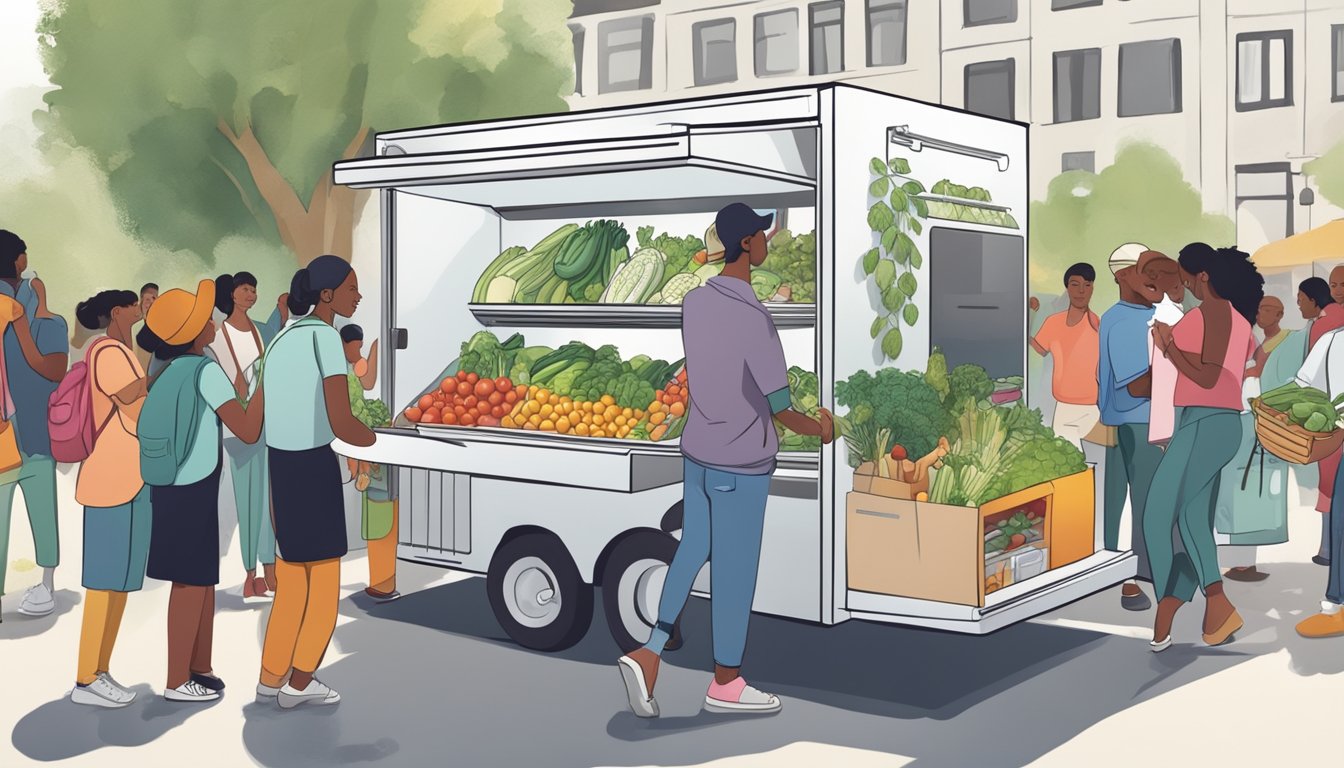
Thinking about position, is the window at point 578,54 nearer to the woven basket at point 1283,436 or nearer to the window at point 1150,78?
the window at point 1150,78

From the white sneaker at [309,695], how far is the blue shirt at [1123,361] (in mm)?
4530

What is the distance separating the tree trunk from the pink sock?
13.5m

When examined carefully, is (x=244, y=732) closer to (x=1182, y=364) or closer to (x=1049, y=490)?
(x=1049, y=490)

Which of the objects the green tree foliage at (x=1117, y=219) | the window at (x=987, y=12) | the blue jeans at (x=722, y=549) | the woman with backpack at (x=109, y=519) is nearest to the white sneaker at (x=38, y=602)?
the woman with backpack at (x=109, y=519)

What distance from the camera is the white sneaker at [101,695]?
6.31 metres

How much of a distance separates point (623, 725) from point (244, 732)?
1620mm

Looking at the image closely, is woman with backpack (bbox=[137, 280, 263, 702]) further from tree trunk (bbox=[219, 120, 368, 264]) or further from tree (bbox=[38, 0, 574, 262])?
tree trunk (bbox=[219, 120, 368, 264])

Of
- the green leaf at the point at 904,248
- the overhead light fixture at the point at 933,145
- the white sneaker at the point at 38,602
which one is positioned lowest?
the white sneaker at the point at 38,602

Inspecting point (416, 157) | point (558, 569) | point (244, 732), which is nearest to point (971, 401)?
point (558, 569)

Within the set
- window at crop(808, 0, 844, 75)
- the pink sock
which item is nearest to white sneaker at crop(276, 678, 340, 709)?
the pink sock

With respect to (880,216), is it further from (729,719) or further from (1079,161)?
(1079,161)

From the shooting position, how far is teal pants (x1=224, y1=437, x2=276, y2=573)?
852cm

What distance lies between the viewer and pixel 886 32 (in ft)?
95.7

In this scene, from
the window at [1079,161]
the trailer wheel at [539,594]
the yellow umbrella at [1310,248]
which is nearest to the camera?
the trailer wheel at [539,594]
